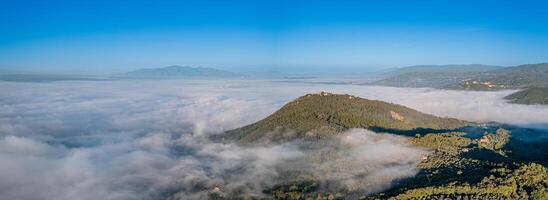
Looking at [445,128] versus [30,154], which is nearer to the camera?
[30,154]

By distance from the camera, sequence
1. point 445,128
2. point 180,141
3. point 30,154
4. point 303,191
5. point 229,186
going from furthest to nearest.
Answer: point 180,141 → point 445,128 → point 30,154 → point 229,186 → point 303,191

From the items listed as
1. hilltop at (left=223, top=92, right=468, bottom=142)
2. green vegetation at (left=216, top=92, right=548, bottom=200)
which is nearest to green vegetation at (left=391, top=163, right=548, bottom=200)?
green vegetation at (left=216, top=92, right=548, bottom=200)

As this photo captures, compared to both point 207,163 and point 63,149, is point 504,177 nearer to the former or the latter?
point 207,163

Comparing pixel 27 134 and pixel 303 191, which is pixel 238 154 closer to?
pixel 303 191

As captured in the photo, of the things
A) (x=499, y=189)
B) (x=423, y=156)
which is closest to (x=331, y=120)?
(x=423, y=156)

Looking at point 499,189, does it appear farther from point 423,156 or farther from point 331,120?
point 331,120

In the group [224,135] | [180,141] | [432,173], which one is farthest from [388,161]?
[180,141]

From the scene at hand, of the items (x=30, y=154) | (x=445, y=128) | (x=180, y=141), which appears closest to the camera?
(x=30, y=154)

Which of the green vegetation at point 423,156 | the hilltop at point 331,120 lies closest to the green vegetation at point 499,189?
the green vegetation at point 423,156
